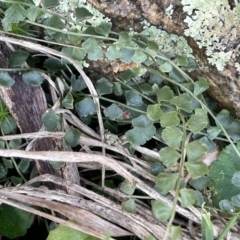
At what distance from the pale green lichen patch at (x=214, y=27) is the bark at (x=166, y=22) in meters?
0.01

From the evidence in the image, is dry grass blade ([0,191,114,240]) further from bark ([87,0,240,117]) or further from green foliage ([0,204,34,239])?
bark ([87,0,240,117])

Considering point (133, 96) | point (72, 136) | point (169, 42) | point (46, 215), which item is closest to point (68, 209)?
point (46, 215)

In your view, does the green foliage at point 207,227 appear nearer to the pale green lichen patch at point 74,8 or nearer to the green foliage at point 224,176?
the green foliage at point 224,176

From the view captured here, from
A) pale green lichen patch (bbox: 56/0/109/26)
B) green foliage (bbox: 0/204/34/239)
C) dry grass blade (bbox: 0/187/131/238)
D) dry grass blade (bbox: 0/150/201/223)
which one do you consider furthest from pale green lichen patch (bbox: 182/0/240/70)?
green foliage (bbox: 0/204/34/239)

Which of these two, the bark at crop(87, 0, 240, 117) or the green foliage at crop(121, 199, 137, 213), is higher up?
the bark at crop(87, 0, 240, 117)

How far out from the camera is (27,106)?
0.95 m

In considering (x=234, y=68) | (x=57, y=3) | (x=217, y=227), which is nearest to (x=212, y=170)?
(x=217, y=227)

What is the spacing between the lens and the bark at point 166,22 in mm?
879

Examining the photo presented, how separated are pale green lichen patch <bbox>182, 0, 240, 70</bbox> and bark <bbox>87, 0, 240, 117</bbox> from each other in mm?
11

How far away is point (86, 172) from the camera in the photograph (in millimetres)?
1026

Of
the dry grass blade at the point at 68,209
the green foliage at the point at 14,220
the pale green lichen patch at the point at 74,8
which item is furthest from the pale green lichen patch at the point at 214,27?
the green foliage at the point at 14,220

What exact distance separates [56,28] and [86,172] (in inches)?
13.6

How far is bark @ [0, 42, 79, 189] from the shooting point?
36.9 inches

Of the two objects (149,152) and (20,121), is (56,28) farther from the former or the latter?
(149,152)
